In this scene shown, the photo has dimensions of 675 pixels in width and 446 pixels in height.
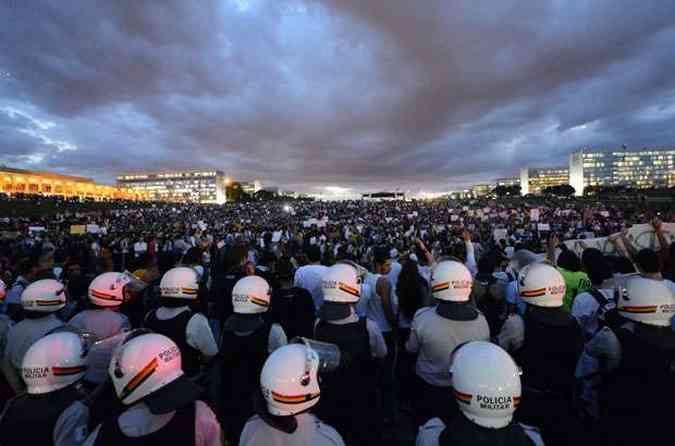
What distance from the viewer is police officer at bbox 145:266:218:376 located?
128 inches

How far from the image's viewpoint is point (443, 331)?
9.40ft

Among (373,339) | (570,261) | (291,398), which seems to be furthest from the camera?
(570,261)

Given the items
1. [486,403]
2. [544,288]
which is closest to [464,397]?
[486,403]

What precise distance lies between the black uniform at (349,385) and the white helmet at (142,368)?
4.71ft

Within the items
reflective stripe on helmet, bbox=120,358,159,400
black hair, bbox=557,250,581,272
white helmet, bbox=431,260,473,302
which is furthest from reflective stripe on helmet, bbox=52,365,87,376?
black hair, bbox=557,250,581,272

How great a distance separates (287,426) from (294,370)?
11.9 inches

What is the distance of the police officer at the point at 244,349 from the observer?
3092 millimetres

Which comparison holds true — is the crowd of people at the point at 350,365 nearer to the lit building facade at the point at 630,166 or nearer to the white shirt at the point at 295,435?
the white shirt at the point at 295,435

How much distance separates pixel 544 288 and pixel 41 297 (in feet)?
16.6

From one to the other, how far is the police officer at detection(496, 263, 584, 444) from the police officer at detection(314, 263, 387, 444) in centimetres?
127

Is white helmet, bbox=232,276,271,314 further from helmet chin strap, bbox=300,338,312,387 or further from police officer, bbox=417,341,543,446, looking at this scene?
police officer, bbox=417,341,543,446

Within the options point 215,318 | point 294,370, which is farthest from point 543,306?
point 215,318

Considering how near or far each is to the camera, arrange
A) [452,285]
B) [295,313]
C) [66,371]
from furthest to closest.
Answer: [295,313], [452,285], [66,371]

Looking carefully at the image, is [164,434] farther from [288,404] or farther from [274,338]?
[274,338]
